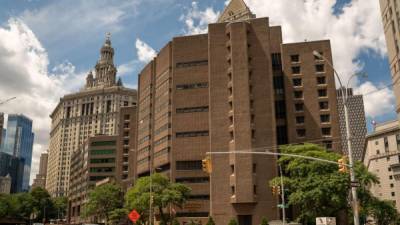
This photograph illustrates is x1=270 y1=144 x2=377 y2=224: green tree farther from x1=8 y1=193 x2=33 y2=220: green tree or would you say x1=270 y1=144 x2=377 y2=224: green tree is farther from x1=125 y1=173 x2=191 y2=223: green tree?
x1=8 y1=193 x2=33 y2=220: green tree

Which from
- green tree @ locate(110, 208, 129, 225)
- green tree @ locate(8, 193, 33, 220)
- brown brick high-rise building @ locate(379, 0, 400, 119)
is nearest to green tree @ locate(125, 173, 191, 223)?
green tree @ locate(110, 208, 129, 225)

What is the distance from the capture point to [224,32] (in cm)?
9281

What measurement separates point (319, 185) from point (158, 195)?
2972cm

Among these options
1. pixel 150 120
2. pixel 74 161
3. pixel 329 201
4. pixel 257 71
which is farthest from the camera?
pixel 74 161

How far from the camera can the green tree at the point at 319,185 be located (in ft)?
204

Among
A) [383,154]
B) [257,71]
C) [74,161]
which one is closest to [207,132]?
[257,71]

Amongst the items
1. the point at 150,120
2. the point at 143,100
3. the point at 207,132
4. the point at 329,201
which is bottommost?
the point at 329,201

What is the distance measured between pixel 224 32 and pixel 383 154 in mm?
79994

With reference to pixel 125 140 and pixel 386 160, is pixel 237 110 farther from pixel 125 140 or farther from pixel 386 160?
pixel 386 160

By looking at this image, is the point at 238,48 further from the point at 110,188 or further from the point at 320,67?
the point at 110,188

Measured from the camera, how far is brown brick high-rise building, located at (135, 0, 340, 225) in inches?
3223

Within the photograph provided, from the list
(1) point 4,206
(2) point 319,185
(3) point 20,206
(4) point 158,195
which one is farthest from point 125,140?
(2) point 319,185

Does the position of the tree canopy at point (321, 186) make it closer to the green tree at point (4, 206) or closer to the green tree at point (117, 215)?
the green tree at point (117, 215)

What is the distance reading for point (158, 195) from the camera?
249 feet
